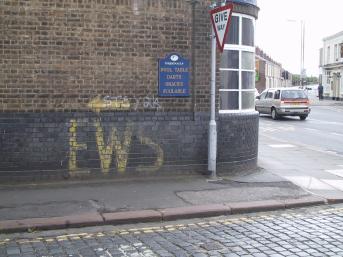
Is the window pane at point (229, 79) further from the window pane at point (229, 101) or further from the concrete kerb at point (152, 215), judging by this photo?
the concrete kerb at point (152, 215)

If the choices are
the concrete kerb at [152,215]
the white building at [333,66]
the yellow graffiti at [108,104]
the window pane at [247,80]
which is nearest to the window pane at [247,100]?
the window pane at [247,80]

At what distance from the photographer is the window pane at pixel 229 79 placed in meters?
10.8

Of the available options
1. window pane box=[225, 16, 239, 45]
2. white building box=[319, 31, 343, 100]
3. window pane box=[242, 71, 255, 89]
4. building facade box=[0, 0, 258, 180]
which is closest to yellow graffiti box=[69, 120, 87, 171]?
building facade box=[0, 0, 258, 180]

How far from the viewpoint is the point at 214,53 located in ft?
33.0

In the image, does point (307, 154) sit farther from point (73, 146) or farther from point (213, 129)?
point (73, 146)

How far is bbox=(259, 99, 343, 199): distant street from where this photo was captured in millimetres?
10539

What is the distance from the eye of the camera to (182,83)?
1026 centimetres

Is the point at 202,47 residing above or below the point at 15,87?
above

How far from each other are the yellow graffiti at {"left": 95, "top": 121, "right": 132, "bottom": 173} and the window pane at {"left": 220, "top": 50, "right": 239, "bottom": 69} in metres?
2.42

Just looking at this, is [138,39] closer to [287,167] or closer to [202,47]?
[202,47]

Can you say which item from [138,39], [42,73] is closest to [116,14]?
[138,39]

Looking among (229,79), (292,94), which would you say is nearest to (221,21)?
(229,79)

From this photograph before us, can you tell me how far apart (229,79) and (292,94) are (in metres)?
19.4

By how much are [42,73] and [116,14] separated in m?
1.76
